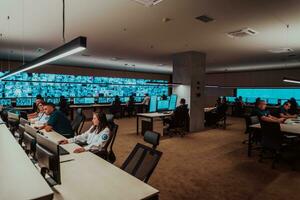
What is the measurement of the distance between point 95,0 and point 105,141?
2.11m

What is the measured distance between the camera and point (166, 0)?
2.92 meters

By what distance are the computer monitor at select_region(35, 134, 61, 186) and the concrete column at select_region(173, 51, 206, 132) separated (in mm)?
5887

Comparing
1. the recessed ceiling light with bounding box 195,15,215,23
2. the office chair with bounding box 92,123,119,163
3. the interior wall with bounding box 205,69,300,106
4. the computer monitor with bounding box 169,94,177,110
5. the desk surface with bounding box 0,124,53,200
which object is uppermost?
the recessed ceiling light with bounding box 195,15,215,23

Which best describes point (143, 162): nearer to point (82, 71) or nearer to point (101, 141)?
point (101, 141)

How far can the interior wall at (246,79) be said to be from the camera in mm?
11125

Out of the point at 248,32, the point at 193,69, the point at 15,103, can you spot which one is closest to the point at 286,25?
the point at 248,32

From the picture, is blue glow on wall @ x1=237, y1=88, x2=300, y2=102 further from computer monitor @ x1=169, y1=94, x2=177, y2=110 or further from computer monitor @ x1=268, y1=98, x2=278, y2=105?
computer monitor @ x1=169, y1=94, x2=177, y2=110

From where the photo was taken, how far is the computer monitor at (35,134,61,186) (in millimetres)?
1524

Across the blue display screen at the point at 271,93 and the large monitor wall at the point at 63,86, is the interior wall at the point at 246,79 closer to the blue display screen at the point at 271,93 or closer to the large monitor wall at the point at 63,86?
the blue display screen at the point at 271,93

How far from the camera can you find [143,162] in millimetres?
2082

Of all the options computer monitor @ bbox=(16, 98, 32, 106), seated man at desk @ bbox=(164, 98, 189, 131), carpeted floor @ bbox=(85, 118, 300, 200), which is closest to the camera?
carpeted floor @ bbox=(85, 118, 300, 200)

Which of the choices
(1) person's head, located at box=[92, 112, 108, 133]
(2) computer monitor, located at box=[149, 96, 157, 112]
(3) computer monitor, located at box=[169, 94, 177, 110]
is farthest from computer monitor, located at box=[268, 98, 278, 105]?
(1) person's head, located at box=[92, 112, 108, 133]

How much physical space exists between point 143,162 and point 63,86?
30.5ft

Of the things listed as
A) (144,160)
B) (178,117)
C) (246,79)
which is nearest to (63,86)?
(178,117)
